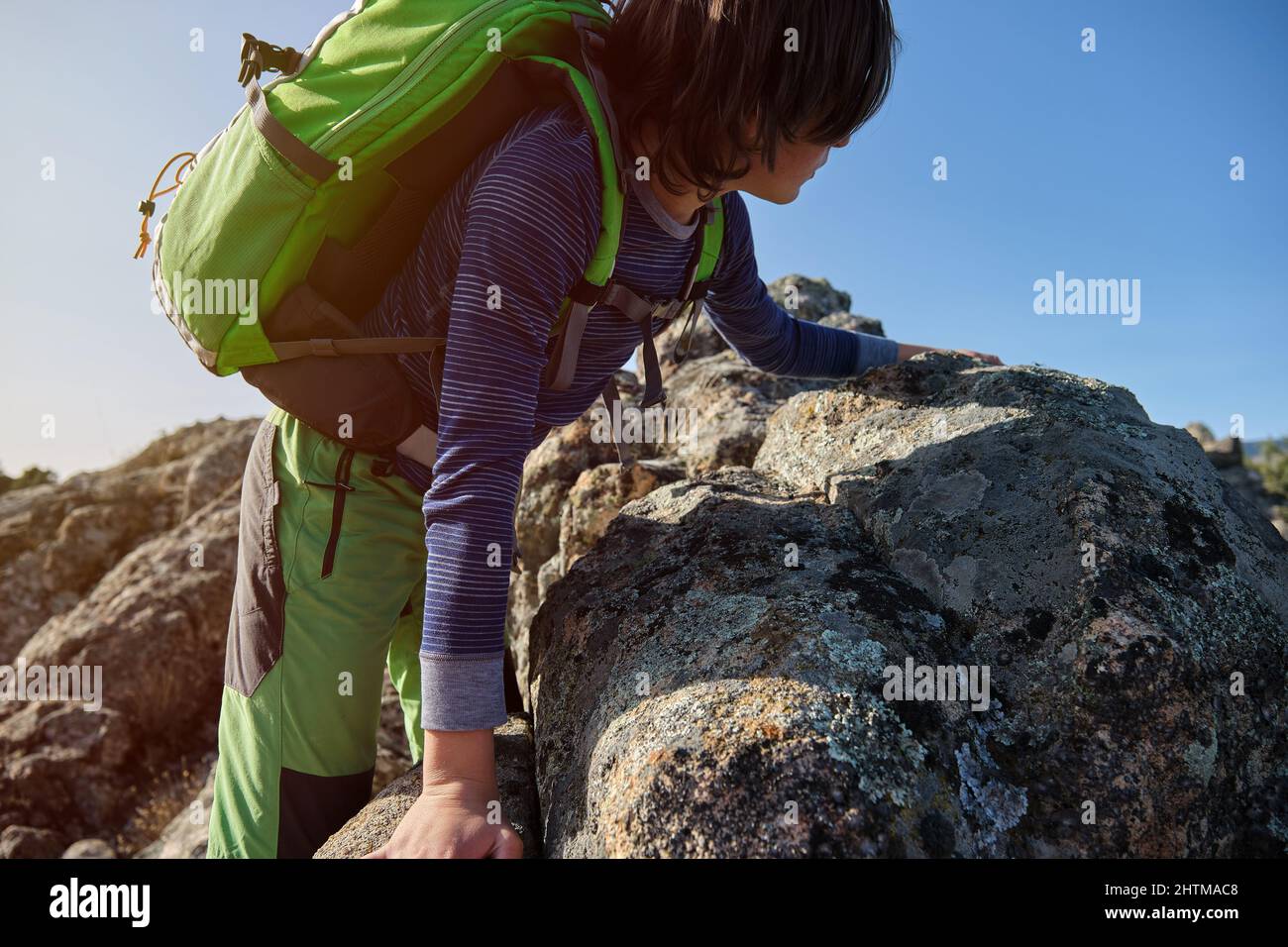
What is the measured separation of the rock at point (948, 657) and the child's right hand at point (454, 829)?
0.25m

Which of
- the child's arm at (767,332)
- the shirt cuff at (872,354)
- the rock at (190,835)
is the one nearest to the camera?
the child's arm at (767,332)

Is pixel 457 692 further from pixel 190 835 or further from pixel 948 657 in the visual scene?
pixel 190 835

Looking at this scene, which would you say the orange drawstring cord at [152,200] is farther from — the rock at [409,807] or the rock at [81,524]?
the rock at [81,524]

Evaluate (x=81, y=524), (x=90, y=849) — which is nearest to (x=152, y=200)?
(x=90, y=849)

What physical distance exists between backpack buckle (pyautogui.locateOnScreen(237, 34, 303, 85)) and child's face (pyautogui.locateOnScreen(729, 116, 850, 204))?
58.2 inches

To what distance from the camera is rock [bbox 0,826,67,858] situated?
24.2 feet

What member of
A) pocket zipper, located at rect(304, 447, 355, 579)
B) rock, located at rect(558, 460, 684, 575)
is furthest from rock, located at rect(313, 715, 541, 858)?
rock, located at rect(558, 460, 684, 575)

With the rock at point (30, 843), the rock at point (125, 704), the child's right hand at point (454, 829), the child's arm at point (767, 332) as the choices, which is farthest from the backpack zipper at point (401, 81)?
the rock at point (30, 843)

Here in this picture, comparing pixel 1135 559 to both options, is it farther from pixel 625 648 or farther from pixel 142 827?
pixel 142 827

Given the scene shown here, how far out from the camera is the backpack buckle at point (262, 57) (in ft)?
7.49

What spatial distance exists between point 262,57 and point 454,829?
2.41 metres

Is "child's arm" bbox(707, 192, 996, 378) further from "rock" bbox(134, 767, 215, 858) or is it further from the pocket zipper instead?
"rock" bbox(134, 767, 215, 858)

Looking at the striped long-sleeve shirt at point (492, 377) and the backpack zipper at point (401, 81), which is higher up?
the backpack zipper at point (401, 81)
